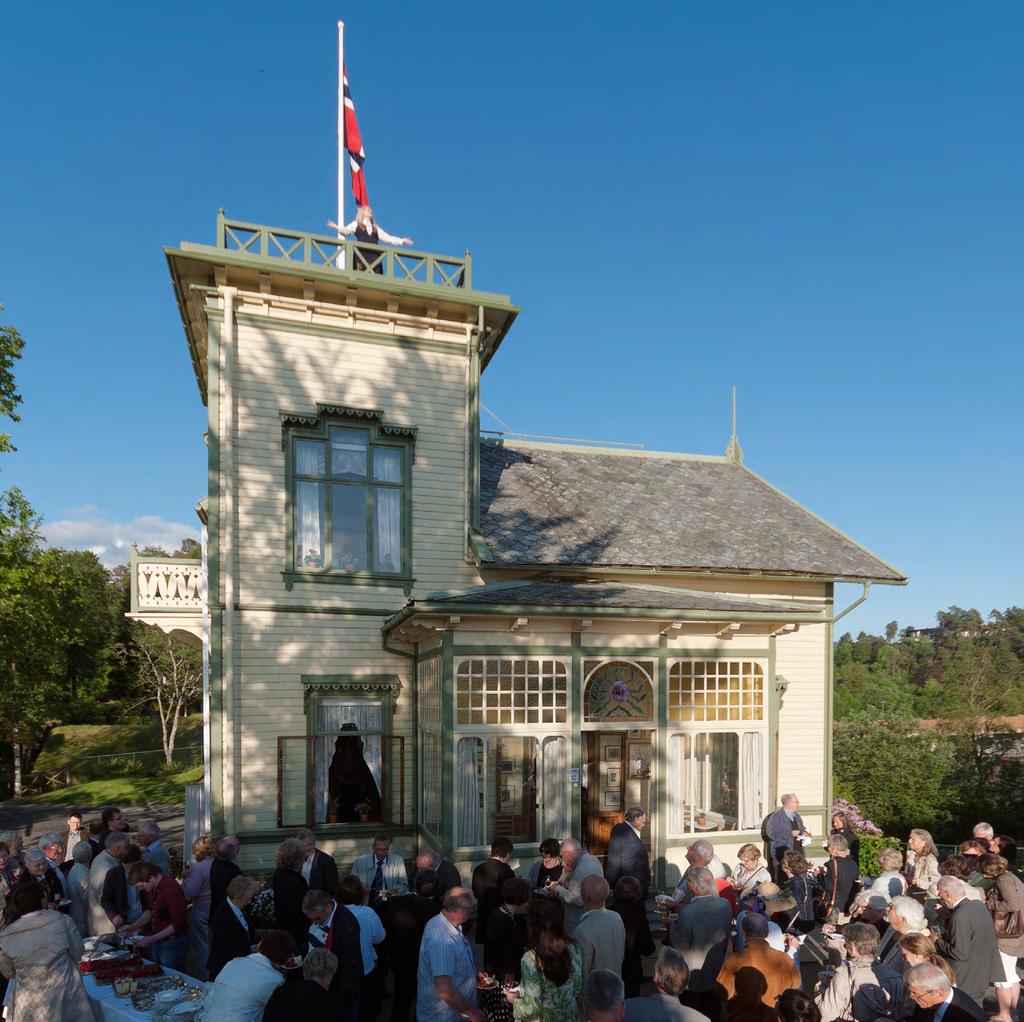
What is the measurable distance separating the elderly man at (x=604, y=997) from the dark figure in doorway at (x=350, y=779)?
8.69m

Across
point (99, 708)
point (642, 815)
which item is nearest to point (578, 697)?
point (642, 815)

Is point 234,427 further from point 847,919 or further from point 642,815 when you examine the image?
point 847,919

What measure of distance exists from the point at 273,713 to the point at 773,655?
305 inches

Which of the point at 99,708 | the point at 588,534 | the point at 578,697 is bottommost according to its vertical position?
the point at 99,708

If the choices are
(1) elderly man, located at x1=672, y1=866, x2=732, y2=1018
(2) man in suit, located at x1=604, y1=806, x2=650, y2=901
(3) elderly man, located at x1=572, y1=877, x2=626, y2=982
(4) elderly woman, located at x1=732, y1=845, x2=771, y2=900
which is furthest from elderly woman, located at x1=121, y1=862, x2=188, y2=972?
(4) elderly woman, located at x1=732, y1=845, x2=771, y2=900

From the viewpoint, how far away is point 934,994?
5.04 metres

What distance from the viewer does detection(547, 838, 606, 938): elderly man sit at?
7.62 meters

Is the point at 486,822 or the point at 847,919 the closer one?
the point at 847,919

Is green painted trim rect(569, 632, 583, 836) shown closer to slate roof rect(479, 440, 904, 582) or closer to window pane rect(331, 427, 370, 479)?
slate roof rect(479, 440, 904, 582)

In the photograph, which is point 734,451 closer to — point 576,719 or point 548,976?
point 576,719

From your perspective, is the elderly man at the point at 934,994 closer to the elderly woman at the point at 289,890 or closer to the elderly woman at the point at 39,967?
the elderly woman at the point at 289,890

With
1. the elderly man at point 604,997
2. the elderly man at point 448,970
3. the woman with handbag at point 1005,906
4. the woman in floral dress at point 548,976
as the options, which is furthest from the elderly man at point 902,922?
the elderly man at point 448,970

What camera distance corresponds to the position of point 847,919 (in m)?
9.83

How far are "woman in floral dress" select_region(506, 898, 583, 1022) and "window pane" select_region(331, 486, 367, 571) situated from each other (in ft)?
27.2
